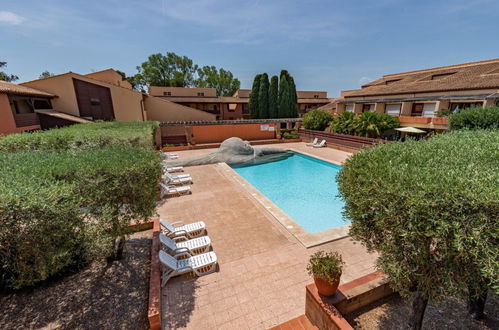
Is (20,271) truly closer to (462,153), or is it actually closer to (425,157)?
(425,157)

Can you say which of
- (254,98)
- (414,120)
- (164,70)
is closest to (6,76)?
(164,70)

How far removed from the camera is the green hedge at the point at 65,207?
2.63 m

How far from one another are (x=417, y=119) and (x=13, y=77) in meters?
60.6

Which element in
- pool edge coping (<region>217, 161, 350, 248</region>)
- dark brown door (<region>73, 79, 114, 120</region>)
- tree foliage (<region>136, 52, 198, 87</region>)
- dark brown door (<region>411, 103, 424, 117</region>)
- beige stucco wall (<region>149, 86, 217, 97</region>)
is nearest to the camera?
pool edge coping (<region>217, 161, 350, 248</region>)

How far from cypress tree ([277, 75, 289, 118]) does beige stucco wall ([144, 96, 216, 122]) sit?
12088 mm

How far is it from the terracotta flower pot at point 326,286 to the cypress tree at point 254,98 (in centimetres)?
3072

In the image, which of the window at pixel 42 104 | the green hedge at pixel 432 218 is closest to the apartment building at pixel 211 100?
the window at pixel 42 104

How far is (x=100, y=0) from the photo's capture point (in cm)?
753

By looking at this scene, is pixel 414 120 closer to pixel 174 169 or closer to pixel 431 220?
pixel 174 169

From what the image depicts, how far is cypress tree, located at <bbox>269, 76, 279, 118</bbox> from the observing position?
31.8 metres

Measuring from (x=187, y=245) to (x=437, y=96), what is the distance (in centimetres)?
2747

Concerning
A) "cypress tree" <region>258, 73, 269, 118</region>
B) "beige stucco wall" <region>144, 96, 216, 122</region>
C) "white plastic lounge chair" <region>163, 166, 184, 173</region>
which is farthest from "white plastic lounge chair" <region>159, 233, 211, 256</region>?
"cypress tree" <region>258, 73, 269, 118</region>

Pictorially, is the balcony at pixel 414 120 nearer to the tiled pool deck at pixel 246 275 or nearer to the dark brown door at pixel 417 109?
the dark brown door at pixel 417 109

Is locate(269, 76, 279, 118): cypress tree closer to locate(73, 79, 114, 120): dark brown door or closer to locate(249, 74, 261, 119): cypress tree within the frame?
locate(249, 74, 261, 119): cypress tree
